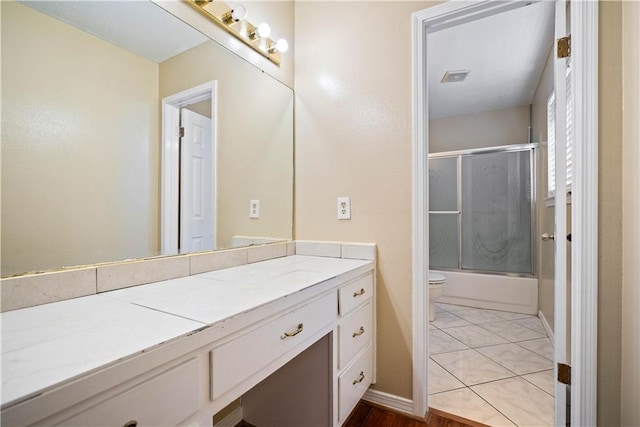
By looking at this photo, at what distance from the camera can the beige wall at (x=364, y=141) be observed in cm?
152

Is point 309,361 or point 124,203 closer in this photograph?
point 124,203

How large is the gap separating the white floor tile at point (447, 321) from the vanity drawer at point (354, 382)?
4.80ft

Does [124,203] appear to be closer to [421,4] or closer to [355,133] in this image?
[355,133]

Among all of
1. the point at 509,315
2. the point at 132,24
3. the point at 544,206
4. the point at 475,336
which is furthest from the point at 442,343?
the point at 132,24

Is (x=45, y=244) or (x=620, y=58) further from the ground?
(x=620, y=58)

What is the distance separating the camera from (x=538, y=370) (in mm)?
1904

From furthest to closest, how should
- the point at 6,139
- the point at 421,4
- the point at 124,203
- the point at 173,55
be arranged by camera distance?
1. the point at 421,4
2. the point at 173,55
3. the point at 124,203
4. the point at 6,139

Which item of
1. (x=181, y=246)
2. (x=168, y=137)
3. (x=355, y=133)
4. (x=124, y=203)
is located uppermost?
(x=355, y=133)

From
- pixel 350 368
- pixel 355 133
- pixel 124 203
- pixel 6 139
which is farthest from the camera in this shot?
pixel 355 133

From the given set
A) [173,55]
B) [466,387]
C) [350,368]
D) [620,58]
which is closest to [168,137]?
[173,55]

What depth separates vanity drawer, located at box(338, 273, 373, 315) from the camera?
4.09ft

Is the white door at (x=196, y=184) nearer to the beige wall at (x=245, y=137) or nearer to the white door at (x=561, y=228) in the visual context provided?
the beige wall at (x=245, y=137)

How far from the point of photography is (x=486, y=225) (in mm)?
3447

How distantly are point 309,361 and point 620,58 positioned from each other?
5.49 ft
